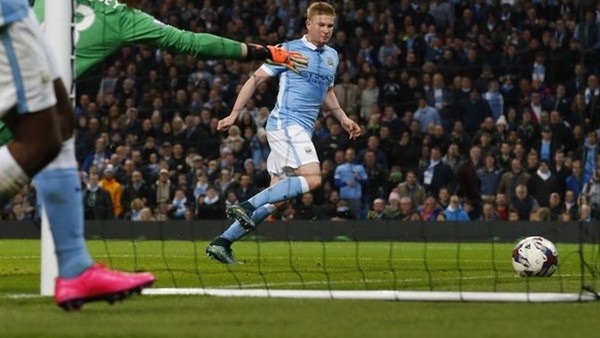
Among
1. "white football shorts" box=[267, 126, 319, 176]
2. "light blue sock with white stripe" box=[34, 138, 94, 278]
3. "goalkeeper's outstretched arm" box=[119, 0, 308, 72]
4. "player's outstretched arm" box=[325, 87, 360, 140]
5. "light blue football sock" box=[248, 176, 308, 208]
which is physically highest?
"goalkeeper's outstretched arm" box=[119, 0, 308, 72]

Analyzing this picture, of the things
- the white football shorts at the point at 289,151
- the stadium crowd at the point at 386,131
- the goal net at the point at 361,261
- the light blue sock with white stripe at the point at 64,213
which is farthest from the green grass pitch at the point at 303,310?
the stadium crowd at the point at 386,131

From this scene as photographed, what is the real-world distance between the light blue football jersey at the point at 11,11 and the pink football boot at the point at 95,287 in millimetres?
1306

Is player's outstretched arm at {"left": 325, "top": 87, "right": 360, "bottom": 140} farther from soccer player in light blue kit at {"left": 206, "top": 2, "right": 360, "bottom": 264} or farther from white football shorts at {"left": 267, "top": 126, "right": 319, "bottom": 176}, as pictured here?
white football shorts at {"left": 267, "top": 126, "right": 319, "bottom": 176}

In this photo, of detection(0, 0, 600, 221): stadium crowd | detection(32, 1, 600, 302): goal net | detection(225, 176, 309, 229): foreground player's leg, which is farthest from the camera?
detection(0, 0, 600, 221): stadium crowd

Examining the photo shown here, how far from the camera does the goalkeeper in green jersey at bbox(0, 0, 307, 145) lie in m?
9.32

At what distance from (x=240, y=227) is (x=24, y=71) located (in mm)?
6298

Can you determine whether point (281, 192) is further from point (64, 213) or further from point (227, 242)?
point (64, 213)

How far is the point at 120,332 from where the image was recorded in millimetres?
6668

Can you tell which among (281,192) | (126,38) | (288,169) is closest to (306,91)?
(288,169)

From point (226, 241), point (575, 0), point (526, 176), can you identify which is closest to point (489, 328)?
point (226, 241)

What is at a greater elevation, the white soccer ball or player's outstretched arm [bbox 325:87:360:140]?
player's outstretched arm [bbox 325:87:360:140]

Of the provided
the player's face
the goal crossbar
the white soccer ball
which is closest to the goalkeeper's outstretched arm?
the goal crossbar

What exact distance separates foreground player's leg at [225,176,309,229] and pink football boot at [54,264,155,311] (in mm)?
5908

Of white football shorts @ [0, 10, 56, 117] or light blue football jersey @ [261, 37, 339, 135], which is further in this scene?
light blue football jersey @ [261, 37, 339, 135]
